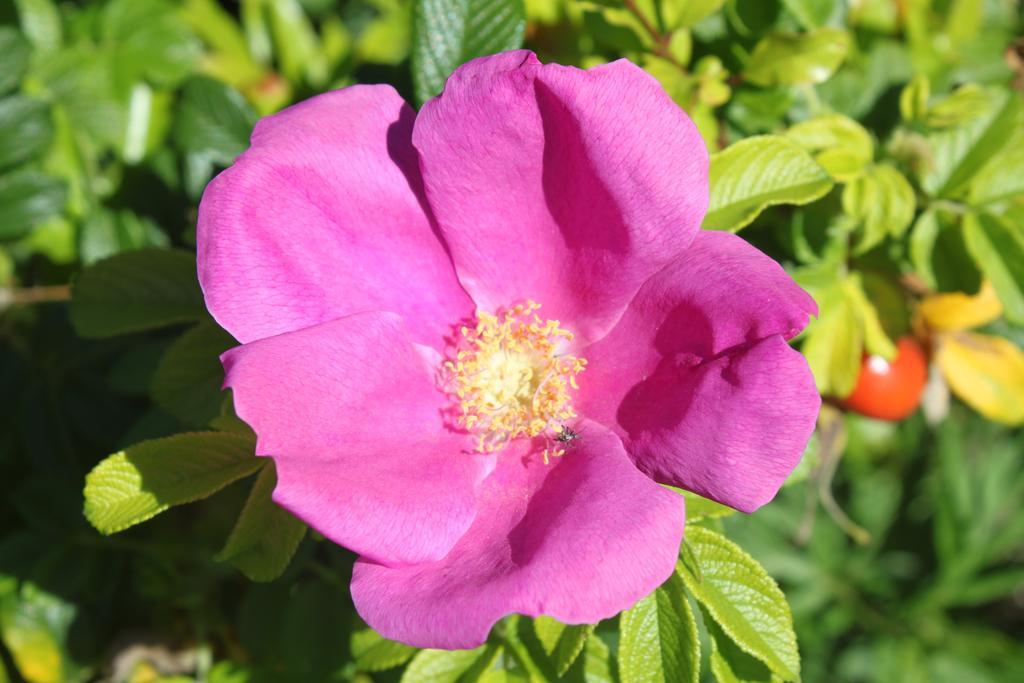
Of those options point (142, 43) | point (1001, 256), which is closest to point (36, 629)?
point (142, 43)

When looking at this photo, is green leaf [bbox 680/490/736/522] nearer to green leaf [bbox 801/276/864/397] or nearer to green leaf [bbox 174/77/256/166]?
green leaf [bbox 801/276/864/397]

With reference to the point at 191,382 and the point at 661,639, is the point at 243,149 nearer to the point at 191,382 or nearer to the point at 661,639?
the point at 191,382

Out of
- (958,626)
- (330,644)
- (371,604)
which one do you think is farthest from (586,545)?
(958,626)

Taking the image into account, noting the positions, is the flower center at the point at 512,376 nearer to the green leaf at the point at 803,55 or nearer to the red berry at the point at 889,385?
the green leaf at the point at 803,55

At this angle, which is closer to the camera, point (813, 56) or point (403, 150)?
point (403, 150)

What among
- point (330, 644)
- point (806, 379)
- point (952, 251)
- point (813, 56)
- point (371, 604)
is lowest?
point (330, 644)

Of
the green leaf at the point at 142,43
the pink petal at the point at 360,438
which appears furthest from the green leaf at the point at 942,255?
the green leaf at the point at 142,43

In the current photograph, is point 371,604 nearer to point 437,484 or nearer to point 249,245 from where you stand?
point 437,484
